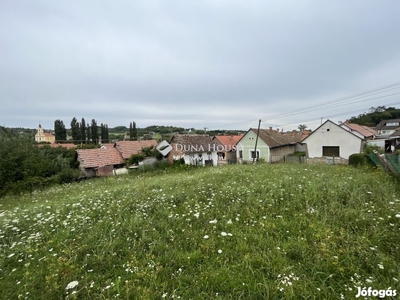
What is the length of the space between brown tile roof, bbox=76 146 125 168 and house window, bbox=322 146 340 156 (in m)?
26.7

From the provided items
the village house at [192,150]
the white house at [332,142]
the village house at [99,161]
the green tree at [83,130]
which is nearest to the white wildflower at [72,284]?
the village house at [192,150]

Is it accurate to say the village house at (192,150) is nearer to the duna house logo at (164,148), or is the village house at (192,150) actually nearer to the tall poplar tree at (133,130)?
the duna house logo at (164,148)

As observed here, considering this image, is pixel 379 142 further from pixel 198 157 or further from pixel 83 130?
pixel 83 130

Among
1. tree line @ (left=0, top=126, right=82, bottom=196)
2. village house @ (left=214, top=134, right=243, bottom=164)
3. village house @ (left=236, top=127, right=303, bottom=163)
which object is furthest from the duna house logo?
tree line @ (left=0, top=126, right=82, bottom=196)

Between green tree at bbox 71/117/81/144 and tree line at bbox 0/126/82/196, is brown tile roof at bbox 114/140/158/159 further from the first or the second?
green tree at bbox 71/117/81/144

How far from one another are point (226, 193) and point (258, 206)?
1014mm

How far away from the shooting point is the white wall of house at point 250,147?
2436 cm

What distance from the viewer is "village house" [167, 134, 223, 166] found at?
2289cm

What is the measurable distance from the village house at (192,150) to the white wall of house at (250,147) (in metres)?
4.25

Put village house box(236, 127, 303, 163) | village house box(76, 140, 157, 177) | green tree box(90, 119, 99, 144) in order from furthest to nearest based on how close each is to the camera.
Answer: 1. green tree box(90, 119, 99, 144)
2. village house box(236, 127, 303, 163)
3. village house box(76, 140, 157, 177)

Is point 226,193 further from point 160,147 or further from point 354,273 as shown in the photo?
point 160,147

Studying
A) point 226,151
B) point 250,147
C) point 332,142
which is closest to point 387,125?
point 332,142

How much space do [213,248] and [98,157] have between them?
23.9 m

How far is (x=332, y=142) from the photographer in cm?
2209
